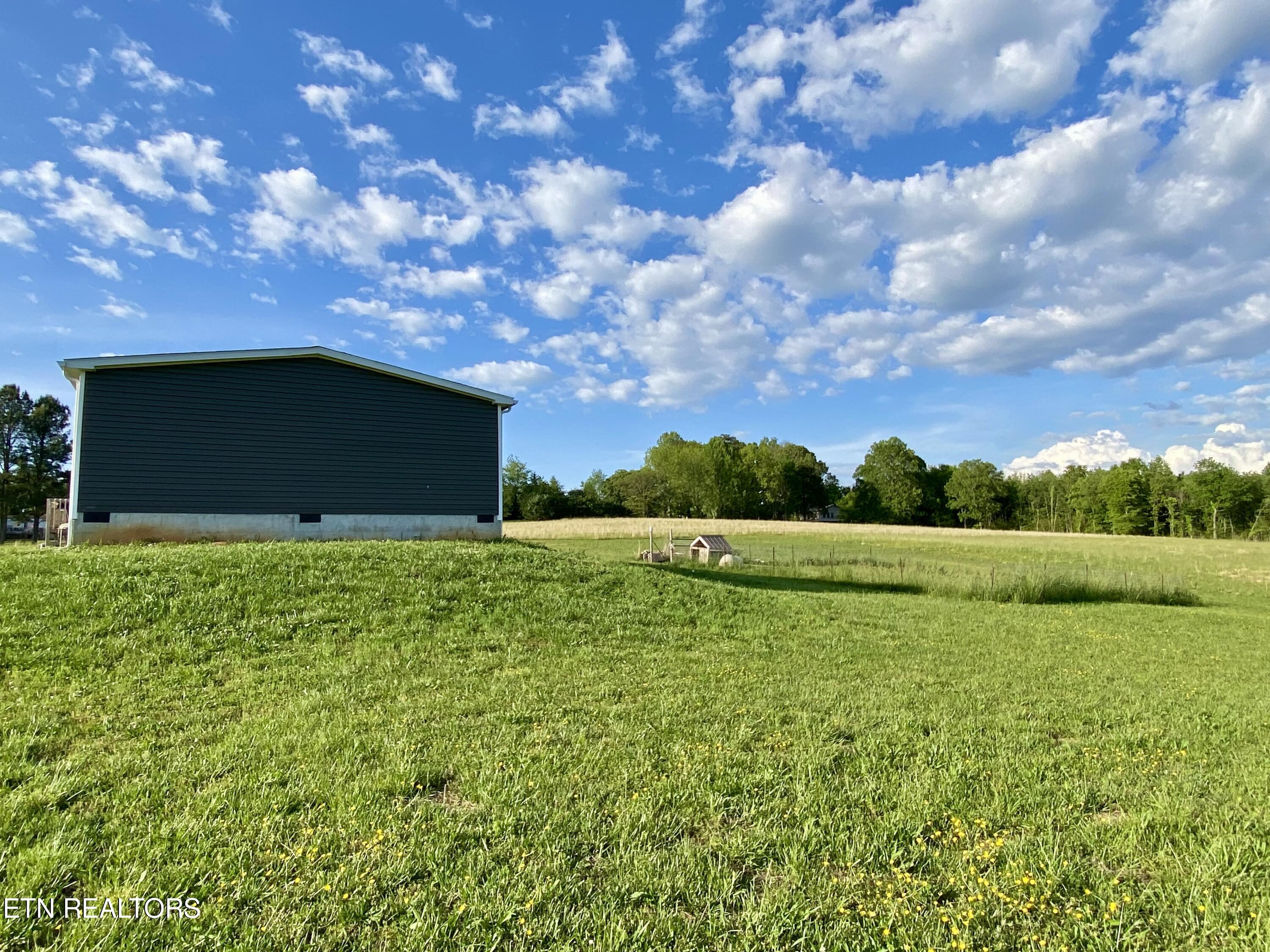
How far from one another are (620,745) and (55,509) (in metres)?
18.6

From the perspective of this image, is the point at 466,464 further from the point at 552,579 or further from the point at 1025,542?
the point at 1025,542

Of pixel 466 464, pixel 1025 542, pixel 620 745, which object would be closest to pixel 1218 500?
pixel 1025 542

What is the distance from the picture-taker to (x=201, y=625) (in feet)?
22.9

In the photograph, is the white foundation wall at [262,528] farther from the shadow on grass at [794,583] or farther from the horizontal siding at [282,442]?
the shadow on grass at [794,583]

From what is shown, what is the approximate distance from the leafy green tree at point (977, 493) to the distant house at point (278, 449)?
76.5 metres

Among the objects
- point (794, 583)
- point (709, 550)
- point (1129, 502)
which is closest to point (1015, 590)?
point (794, 583)

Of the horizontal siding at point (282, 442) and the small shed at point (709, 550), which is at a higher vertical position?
the horizontal siding at point (282, 442)

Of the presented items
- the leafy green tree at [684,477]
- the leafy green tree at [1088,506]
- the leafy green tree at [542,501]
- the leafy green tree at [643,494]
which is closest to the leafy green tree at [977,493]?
the leafy green tree at [1088,506]

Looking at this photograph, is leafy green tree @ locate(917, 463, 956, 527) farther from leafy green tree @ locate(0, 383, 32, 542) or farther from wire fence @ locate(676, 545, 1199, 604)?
leafy green tree @ locate(0, 383, 32, 542)

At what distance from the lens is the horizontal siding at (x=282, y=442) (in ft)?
46.7

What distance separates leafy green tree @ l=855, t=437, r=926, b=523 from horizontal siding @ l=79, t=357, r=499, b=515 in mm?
75154

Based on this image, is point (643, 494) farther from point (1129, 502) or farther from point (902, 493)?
point (1129, 502)

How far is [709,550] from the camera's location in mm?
26906

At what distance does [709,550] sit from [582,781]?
23.5 meters
